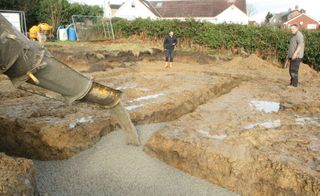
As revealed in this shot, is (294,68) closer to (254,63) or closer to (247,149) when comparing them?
(247,149)

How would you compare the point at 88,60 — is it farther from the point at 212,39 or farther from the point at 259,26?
the point at 259,26

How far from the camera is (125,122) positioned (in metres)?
4.72

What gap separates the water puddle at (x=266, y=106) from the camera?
7653 millimetres

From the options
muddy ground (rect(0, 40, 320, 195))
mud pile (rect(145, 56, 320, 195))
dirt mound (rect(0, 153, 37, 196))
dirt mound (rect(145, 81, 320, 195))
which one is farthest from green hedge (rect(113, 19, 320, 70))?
dirt mound (rect(0, 153, 37, 196))

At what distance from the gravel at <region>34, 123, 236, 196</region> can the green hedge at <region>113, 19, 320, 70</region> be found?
13.0m

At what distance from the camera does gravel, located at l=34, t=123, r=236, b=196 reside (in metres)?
4.27

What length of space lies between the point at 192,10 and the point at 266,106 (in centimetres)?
3902

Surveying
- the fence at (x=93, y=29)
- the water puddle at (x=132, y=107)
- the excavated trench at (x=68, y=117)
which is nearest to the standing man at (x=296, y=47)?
the excavated trench at (x=68, y=117)

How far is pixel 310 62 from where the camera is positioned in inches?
618

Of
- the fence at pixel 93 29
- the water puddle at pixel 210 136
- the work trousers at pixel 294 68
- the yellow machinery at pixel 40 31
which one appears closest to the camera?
the water puddle at pixel 210 136

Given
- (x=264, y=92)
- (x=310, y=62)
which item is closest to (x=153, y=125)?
(x=264, y=92)

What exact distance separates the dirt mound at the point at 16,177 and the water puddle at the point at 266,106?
534 centimetres

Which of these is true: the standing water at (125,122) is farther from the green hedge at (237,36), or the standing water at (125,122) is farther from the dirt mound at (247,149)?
the green hedge at (237,36)

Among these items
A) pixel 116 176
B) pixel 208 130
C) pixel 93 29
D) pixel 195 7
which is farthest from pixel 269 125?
pixel 195 7
